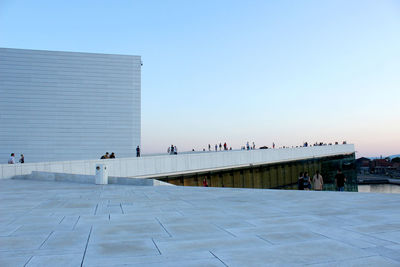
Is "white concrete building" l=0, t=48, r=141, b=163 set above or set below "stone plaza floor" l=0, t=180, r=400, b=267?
above

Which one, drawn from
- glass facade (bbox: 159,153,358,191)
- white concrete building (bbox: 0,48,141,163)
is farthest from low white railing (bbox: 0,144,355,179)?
white concrete building (bbox: 0,48,141,163)

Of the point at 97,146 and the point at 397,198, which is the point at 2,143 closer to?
the point at 97,146

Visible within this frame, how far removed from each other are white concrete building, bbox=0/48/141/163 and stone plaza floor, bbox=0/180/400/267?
4346 centimetres

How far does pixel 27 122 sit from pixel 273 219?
50.3 metres

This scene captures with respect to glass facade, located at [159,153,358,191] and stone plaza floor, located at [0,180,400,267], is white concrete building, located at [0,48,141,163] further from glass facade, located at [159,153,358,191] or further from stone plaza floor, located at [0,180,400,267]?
stone plaza floor, located at [0,180,400,267]

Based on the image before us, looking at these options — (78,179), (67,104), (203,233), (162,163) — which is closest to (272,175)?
(162,163)

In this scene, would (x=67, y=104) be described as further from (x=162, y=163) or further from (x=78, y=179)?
(x=78, y=179)

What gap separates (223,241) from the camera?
496 cm

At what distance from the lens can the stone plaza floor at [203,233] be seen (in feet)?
13.5

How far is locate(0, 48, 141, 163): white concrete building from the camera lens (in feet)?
160

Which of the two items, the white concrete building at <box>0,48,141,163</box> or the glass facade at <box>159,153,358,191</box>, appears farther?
the white concrete building at <box>0,48,141,163</box>

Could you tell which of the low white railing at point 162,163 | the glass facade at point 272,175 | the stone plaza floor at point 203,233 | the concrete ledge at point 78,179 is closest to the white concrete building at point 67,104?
the glass facade at point 272,175

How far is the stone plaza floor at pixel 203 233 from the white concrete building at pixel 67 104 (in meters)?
43.5

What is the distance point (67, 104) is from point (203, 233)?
49910mm
